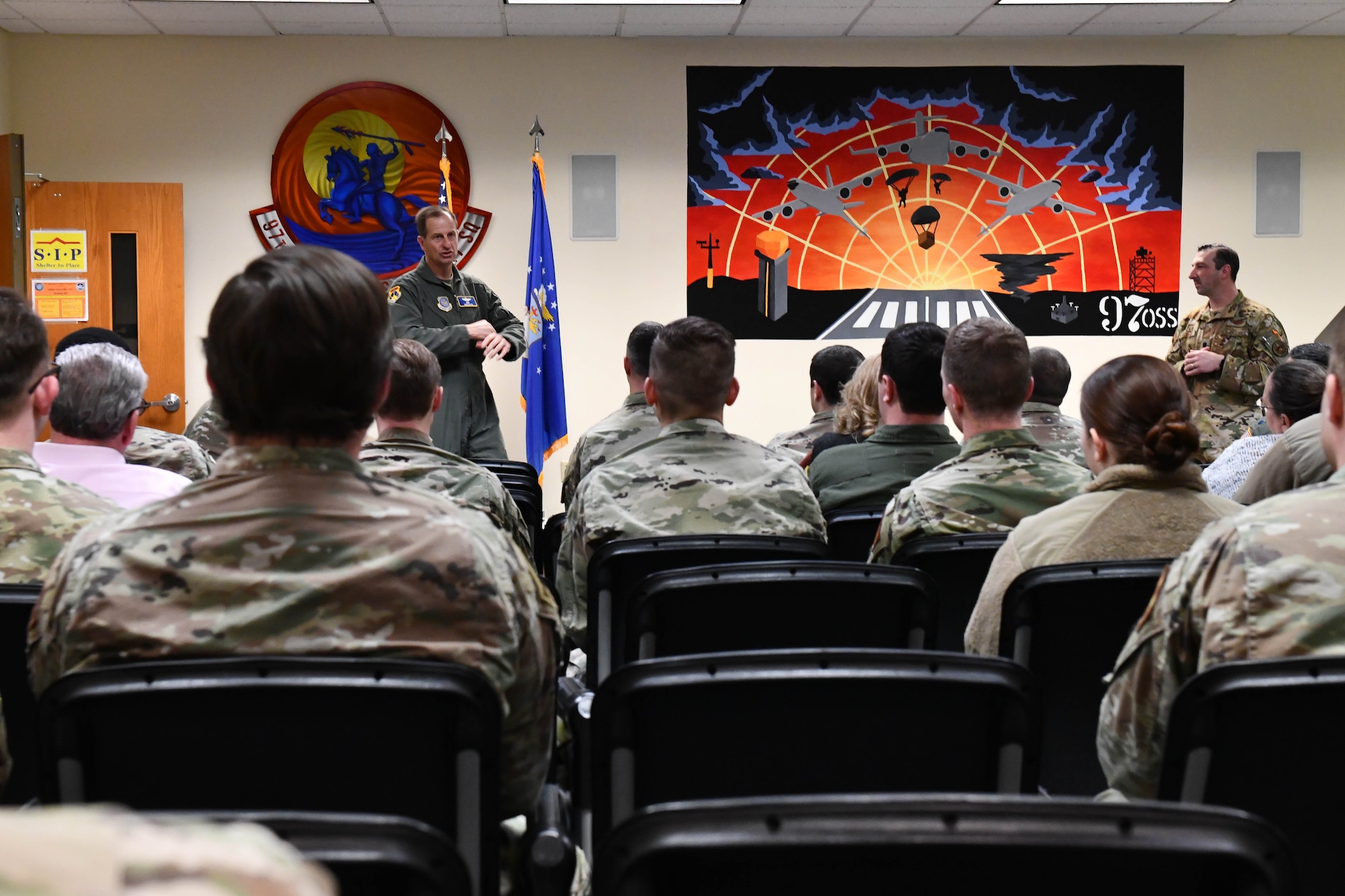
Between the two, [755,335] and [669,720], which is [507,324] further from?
[669,720]

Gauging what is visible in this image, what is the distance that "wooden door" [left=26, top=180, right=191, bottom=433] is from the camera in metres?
6.62

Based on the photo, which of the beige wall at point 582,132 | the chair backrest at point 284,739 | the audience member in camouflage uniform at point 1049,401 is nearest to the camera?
the chair backrest at point 284,739

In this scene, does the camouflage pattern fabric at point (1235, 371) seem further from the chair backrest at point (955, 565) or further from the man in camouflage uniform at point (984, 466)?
the chair backrest at point (955, 565)

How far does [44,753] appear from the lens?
106 centimetres

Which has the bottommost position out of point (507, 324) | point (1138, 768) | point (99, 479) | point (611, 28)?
point (1138, 768)

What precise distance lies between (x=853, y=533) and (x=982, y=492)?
0.36 m

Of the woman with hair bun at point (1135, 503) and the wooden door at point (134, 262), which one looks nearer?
the woman with hair bun at point (1135, 503)

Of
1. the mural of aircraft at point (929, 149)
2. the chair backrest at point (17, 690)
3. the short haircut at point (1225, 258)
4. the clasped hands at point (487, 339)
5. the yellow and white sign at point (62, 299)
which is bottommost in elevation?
the chair backrest at point (17, 690)

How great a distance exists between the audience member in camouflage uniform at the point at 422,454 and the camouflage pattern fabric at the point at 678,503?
19 centimetres

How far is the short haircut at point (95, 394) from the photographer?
2354 mm

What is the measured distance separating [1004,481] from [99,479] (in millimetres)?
1922

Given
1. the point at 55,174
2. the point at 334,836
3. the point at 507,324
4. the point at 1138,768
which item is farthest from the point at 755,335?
the point at 334,836

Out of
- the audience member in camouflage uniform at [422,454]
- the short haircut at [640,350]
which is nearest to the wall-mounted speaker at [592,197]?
the short haircut at [640,350]

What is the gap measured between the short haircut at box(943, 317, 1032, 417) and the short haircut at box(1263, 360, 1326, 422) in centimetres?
144
